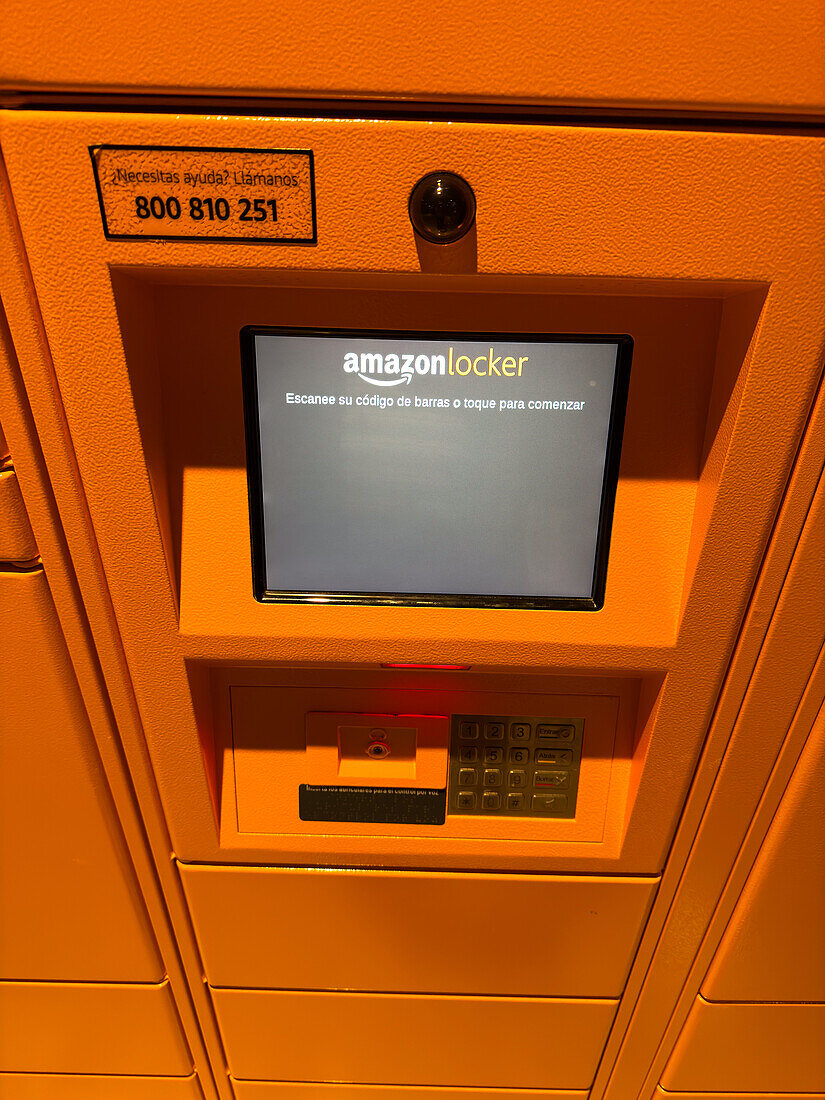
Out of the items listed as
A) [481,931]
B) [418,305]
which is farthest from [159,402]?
[481,931]

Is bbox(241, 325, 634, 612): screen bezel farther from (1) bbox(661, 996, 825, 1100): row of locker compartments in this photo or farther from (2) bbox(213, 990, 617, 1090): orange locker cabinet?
(1) bbox(661, 996, 825, 1100): row of locker compartments

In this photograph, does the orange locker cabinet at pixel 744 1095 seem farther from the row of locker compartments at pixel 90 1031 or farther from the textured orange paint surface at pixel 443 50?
the textured orange paint surface at pixel 443 50

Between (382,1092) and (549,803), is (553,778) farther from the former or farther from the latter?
(382,1092)

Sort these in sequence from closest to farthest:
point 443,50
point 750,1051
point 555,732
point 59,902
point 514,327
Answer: point 443,50
point 514,327
point 555,732
point 59,902
point 750,1051

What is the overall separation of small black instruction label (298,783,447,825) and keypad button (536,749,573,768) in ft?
0.49

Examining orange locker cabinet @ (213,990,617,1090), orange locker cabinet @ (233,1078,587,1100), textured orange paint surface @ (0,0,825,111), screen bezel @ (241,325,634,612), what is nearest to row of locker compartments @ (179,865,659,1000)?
orange locker cabinet @ (213,990,617,1090)

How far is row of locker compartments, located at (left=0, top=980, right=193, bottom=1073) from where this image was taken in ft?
4.08

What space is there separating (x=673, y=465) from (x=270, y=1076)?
1.36 meters

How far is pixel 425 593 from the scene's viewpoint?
0.90 meters

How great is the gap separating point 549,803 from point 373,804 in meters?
0.26

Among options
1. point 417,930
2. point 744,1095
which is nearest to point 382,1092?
point 417,930

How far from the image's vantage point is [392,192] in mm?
665

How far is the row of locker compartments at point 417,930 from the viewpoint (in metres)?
1.11

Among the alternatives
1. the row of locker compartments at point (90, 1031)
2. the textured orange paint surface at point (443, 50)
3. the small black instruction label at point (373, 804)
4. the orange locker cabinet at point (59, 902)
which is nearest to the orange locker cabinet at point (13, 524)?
the orange locker cabinet at point (59, 902)
